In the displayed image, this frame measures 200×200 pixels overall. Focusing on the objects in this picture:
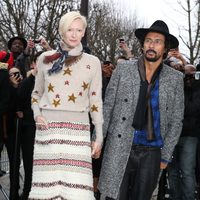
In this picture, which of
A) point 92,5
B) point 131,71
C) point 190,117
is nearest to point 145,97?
point 131,71

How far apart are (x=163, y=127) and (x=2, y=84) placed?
188 centimetres

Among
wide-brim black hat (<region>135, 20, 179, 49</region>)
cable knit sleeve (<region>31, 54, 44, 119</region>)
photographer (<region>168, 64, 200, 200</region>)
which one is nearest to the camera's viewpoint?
cable knit sleeve (<region>31, 54, 44, 119</region>)

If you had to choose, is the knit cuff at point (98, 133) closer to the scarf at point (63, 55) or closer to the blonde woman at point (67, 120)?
the blonde woman at point (67, 120)

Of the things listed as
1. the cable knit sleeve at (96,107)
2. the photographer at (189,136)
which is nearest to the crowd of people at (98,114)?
the cable knit sleeve at (96,107)

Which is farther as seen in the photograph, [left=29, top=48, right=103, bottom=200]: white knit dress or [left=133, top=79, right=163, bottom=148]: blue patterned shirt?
[left=133, top=79, right=163, bottom=148]: blue patterned shirt

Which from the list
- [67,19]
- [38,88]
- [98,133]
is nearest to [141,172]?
[98,133]

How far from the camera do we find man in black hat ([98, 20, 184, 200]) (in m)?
4.17

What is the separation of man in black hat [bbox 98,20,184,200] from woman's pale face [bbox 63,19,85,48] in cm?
65

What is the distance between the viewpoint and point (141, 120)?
4.09 metres

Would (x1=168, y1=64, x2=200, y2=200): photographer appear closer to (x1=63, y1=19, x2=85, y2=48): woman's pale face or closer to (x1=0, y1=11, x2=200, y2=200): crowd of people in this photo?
(x1=0, y1=11, x2=200, y2=200): crowd of people

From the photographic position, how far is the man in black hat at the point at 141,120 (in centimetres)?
417

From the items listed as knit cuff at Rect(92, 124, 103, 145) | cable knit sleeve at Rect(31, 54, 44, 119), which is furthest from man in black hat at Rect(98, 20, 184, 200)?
cable knit sleeve at Rect(31, 54, 44, 119)

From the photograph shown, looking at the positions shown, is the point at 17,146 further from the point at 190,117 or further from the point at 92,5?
the point at 92,5

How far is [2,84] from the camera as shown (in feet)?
16.6
